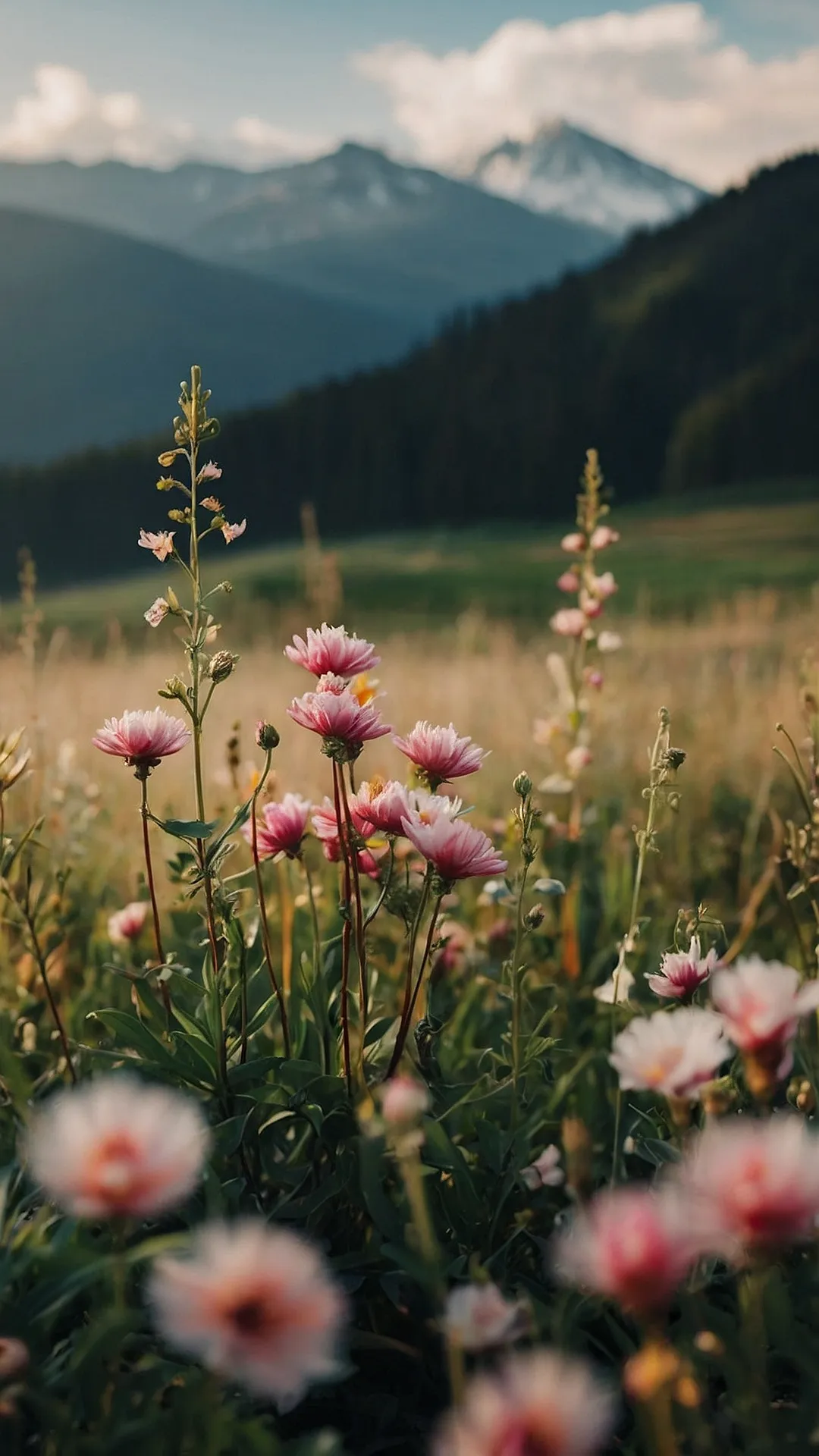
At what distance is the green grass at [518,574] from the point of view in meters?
18.1

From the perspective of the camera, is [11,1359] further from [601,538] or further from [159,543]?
[601,538]

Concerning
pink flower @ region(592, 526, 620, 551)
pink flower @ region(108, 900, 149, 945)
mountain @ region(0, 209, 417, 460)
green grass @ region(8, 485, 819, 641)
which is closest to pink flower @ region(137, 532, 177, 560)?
pink flower @ region(108, 900, 149, 945)

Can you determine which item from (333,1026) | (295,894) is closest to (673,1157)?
(333,1026)

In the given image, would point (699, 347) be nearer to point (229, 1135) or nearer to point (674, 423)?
point (674, 423)

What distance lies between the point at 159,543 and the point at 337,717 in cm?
39

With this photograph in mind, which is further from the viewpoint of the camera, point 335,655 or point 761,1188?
point 335,655

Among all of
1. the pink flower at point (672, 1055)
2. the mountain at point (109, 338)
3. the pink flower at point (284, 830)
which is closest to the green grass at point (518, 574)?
the pink flower at point (284, 830)

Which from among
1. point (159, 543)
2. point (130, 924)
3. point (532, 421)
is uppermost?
point (532, 421)

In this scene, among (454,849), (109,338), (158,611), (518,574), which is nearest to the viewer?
(454,849)

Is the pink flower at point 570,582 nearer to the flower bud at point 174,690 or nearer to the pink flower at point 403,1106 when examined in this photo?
the flower bud at point 174,690

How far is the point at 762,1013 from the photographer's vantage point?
72 centimetres

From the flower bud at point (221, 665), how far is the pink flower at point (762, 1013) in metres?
0.64

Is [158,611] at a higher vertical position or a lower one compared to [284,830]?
higher

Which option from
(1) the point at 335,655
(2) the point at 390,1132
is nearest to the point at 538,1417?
(2) the point at 390,1132
